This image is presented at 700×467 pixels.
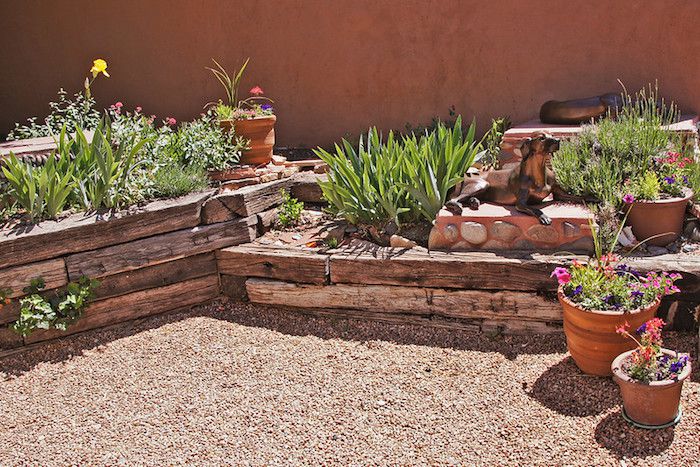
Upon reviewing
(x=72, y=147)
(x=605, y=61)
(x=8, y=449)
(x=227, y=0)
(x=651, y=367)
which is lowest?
(x=8, y=449)

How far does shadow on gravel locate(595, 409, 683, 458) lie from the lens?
301 centimetres

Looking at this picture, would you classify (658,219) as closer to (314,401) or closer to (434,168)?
(434,168)

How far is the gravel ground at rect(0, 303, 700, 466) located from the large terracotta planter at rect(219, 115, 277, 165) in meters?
1.75

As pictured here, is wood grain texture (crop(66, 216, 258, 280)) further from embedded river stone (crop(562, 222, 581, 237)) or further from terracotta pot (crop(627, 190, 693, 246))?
terracotta pot (crop(627, 190, 693, 246))

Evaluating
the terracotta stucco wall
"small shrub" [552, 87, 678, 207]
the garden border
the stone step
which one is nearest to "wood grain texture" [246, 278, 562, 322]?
the garden border

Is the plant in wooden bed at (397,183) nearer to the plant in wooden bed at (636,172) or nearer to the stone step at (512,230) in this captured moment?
the stone step at (512,230)

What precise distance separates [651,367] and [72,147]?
3.90 meters

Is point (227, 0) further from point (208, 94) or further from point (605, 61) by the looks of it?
point (605, 61)

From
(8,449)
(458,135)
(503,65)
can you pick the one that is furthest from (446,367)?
(503,65)

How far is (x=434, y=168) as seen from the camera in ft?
15.1

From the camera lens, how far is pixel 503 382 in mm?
3611

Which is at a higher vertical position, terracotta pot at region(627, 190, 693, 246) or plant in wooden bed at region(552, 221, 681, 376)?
terracotta pot at region(627, 190, 693, 246)

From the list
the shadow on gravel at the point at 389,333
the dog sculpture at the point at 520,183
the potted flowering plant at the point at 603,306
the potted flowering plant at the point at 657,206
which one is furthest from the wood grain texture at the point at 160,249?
the potted flowering plant at the point at 657,206

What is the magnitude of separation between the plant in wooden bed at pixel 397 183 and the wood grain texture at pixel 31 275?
1.77 m
